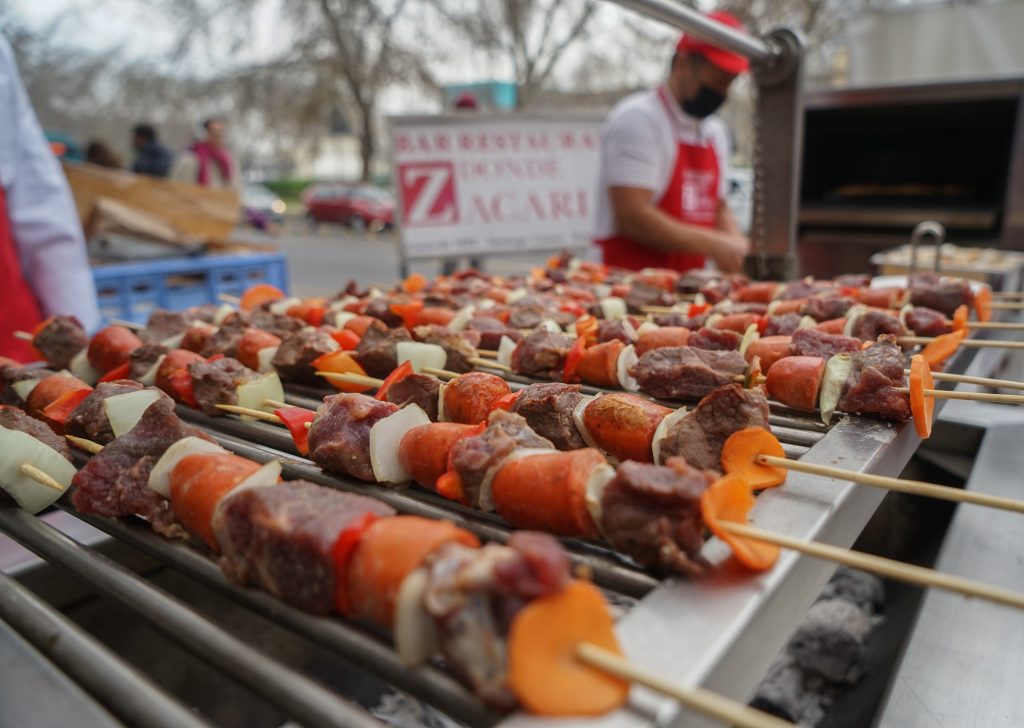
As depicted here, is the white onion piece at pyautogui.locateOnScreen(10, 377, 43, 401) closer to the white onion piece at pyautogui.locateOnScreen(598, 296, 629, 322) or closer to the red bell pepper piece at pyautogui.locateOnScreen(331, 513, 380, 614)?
the red bell pepper piece at pyautogui.locateOnScreen(331, 513, 380, 614)

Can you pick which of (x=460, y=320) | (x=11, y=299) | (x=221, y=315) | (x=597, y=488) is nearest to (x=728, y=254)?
(x=460, y=320)

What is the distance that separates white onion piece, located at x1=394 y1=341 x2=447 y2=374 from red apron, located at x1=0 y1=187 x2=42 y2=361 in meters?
2.41

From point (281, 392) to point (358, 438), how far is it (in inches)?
28.8

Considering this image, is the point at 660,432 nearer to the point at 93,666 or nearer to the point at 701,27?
the point at 93,666

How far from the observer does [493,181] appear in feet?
24.8

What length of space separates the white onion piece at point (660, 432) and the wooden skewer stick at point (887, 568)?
17.8 inches

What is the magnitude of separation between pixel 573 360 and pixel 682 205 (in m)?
3.61

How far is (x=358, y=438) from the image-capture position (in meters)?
1.74

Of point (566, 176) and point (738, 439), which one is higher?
point (566, 176)

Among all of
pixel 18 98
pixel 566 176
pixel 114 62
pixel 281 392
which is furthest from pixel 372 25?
pixel 281 392

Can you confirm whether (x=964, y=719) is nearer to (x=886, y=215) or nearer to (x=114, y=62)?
(x=886, y=215)

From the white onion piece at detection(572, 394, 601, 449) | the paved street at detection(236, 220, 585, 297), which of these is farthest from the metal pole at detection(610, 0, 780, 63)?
the paved street at detection(236, 220, 585, 297)

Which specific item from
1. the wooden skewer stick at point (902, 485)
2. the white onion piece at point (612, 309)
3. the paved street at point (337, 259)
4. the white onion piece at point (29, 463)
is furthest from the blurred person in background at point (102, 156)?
the wooden skewer stick at point (902, 485)

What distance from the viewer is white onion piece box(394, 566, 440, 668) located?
3.55 ft
